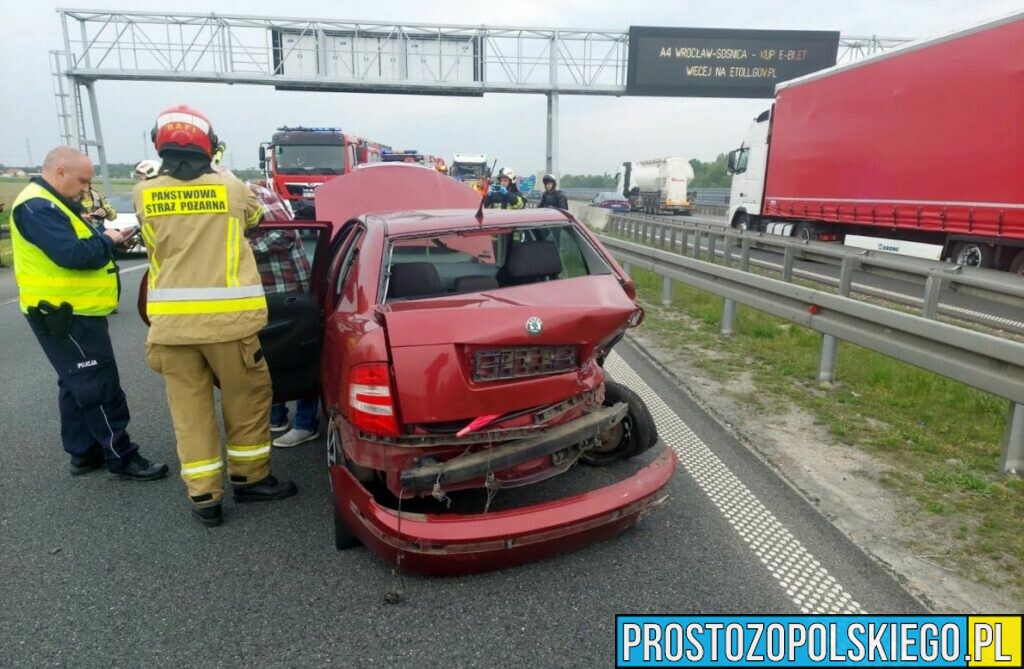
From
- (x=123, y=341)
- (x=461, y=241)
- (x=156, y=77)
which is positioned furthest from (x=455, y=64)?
(x=461, y=241)

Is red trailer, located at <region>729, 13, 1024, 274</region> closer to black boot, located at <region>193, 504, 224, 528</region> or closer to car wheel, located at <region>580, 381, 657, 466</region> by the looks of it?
car wheel, located at <region>580, 381, 657, 466</region>

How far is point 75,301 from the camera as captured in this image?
390cm

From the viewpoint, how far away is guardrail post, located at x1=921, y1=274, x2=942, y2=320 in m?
5.29

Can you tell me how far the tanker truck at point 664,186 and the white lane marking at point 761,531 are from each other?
134 ft

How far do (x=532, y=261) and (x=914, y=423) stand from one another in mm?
3056

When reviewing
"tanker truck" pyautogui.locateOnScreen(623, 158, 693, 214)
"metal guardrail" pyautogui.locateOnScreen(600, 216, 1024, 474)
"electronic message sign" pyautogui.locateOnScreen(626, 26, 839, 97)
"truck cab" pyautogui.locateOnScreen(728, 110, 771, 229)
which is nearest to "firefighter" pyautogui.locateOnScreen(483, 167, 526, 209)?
"metal guardrail" pyautogui.locateOnScreen(600, 216, 1024, 474)

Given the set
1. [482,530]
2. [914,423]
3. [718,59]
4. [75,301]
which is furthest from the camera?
[718,59]

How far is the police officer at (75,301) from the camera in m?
3.73

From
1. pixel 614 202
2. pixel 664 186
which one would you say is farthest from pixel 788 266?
pixel 614 202

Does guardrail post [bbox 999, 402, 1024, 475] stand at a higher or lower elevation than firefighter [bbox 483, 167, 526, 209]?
lower

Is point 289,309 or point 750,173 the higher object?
point 750,173

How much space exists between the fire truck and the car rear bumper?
2112 centimetres

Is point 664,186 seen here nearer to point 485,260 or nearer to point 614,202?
point 614,202

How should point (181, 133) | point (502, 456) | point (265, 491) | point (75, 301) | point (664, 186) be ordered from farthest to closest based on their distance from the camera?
1. point (664, 186)
2. point (75, 301)
3. point (265, 491)
4. point (181, 133)
5. point (502, 456)
